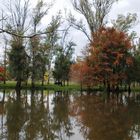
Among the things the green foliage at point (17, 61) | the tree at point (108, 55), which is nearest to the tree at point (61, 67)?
the green foliage at point (17, 61)

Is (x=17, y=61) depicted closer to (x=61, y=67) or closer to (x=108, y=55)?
(x=61, y=67)

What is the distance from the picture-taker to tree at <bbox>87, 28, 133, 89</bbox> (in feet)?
164

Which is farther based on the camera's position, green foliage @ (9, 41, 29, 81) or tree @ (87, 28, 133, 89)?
green foliage @ (9, 41, 29, 81)

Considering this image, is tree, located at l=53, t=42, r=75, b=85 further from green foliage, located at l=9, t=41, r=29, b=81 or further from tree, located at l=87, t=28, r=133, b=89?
tree, located at l=87, t=28, r=133, b=89

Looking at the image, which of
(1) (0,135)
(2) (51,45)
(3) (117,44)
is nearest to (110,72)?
(3) (117,44)

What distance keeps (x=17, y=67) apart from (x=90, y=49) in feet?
44.4

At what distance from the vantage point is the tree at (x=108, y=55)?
1964 inches

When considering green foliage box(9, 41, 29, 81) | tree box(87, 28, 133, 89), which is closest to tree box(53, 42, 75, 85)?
green foliage box(9, 41, 29, 81)

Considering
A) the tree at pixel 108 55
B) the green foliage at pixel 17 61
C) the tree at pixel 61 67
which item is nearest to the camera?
the tree at pixel 108 55

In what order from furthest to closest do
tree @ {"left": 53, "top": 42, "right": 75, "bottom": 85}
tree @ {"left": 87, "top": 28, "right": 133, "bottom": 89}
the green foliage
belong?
1. tree @ {"left": 53, "top": 42, "right": 75, "bottom": 85}
2. the green foliage
3. tree @ {"left": 87, "top": 28, "right": 133, "bottom": 89}

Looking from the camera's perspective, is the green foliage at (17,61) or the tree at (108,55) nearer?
the tree at (108,55)

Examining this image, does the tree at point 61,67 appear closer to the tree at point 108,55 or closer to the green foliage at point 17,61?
the green foliage at point 17,61

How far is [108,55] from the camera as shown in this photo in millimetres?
50000

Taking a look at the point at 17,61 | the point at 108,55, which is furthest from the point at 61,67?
the point at 108,55
